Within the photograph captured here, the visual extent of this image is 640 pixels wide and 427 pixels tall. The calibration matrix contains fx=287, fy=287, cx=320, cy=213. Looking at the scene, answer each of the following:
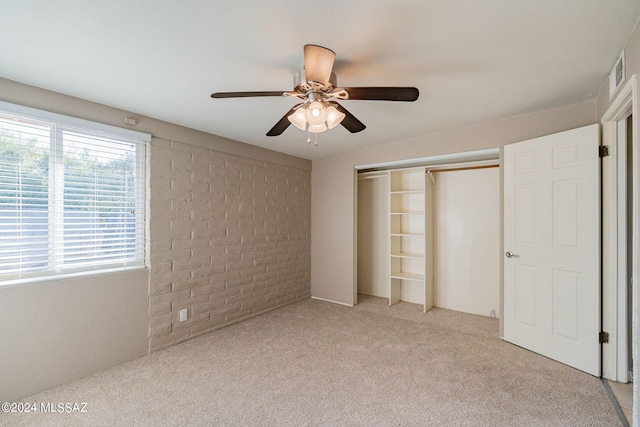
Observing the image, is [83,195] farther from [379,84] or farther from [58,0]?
[379,84]

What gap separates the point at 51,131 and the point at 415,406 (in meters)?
3.41

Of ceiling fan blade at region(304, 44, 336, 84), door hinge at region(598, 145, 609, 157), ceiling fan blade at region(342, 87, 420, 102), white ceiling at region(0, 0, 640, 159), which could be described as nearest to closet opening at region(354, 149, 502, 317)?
door hinge at region(598, 145, 609, 157)

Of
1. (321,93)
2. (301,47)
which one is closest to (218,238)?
(321,93)

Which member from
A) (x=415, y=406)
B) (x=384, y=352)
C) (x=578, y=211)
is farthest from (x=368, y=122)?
(x=415, y=406)

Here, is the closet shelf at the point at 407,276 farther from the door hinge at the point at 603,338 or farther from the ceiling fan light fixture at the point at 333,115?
the ceiling fan light fixture at the point at 333,115

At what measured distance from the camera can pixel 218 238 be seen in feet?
11.1

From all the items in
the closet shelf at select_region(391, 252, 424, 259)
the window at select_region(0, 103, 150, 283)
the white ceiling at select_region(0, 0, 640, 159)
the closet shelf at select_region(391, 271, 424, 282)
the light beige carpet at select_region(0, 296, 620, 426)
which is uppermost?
the white ceiling at select_region(0, 0, 640, 159)

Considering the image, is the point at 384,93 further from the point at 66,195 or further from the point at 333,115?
the point at 66,195

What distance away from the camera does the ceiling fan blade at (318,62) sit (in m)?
1.41

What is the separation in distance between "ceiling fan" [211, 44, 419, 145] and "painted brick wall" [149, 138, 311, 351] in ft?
5.25

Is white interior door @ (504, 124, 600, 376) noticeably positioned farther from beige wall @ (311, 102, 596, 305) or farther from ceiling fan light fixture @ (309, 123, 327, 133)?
ceiling fan light fixture @ (309, 123, 327, 133)

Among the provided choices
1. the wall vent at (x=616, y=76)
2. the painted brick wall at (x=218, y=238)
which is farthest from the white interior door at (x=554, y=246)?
the painted brick wall at (x=218, y=238)

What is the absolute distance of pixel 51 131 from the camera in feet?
7.38

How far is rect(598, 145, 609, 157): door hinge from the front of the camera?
2.30 meters
